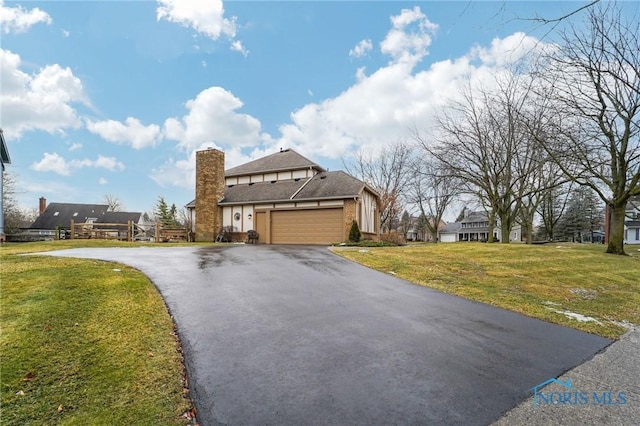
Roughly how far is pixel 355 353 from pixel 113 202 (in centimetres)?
5753

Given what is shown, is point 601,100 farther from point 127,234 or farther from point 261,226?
point 127,234

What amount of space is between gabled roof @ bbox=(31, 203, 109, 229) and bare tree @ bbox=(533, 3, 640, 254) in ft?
166

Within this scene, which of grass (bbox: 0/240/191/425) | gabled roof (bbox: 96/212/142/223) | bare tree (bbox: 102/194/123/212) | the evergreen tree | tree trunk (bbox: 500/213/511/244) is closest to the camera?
grass (bbox: 0/240/191/425)

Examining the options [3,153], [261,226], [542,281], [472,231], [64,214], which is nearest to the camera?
[542,281]

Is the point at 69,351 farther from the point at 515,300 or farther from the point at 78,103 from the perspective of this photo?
the point at 78,103

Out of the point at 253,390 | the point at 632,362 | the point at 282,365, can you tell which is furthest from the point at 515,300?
the point at 253,390

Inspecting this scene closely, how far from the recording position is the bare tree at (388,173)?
3284 centimetres

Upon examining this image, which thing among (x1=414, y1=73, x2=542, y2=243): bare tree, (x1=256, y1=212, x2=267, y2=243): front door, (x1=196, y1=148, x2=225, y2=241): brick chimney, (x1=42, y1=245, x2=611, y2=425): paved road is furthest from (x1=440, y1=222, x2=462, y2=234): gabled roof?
(x1=42, y1=245, x2=611, y2=425): paved road

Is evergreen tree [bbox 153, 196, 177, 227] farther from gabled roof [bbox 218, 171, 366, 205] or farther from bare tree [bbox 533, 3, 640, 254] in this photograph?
bare tree [bbox 533, 3, 640, 254]

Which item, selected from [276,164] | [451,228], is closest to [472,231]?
[451,228]

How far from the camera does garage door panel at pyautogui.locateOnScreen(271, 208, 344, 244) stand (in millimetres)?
18453

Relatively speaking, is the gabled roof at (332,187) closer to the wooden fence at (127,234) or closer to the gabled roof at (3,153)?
the wooden fence at (127,234)

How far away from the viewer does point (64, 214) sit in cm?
4194

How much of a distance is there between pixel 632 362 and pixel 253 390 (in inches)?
176
